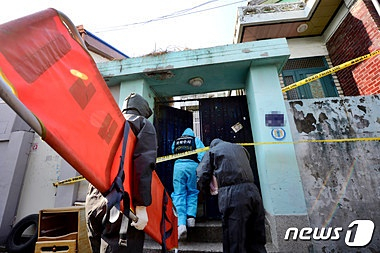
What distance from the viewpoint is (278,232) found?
110 inches

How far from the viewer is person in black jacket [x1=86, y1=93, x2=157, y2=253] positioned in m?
1.45

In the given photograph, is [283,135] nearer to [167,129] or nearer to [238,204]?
[238,204]

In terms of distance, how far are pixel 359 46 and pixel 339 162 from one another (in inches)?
168

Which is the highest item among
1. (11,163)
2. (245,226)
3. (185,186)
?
(11,163)

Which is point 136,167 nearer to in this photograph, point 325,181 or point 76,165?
point 76,165

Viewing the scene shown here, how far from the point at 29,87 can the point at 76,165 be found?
41cm

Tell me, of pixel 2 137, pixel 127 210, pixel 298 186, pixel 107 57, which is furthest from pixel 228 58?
pixel 107 57

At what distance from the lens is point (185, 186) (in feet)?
11.3

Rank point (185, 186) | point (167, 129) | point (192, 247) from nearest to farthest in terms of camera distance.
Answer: point (192, 247) → point (185, 186) → point (167, 129)

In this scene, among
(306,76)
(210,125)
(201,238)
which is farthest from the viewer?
(306,76)

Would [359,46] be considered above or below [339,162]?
above

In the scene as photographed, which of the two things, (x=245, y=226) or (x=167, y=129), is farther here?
(x=167, y=129)

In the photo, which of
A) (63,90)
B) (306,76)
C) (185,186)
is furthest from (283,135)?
(306,76)

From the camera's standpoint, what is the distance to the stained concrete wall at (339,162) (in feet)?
9.87
